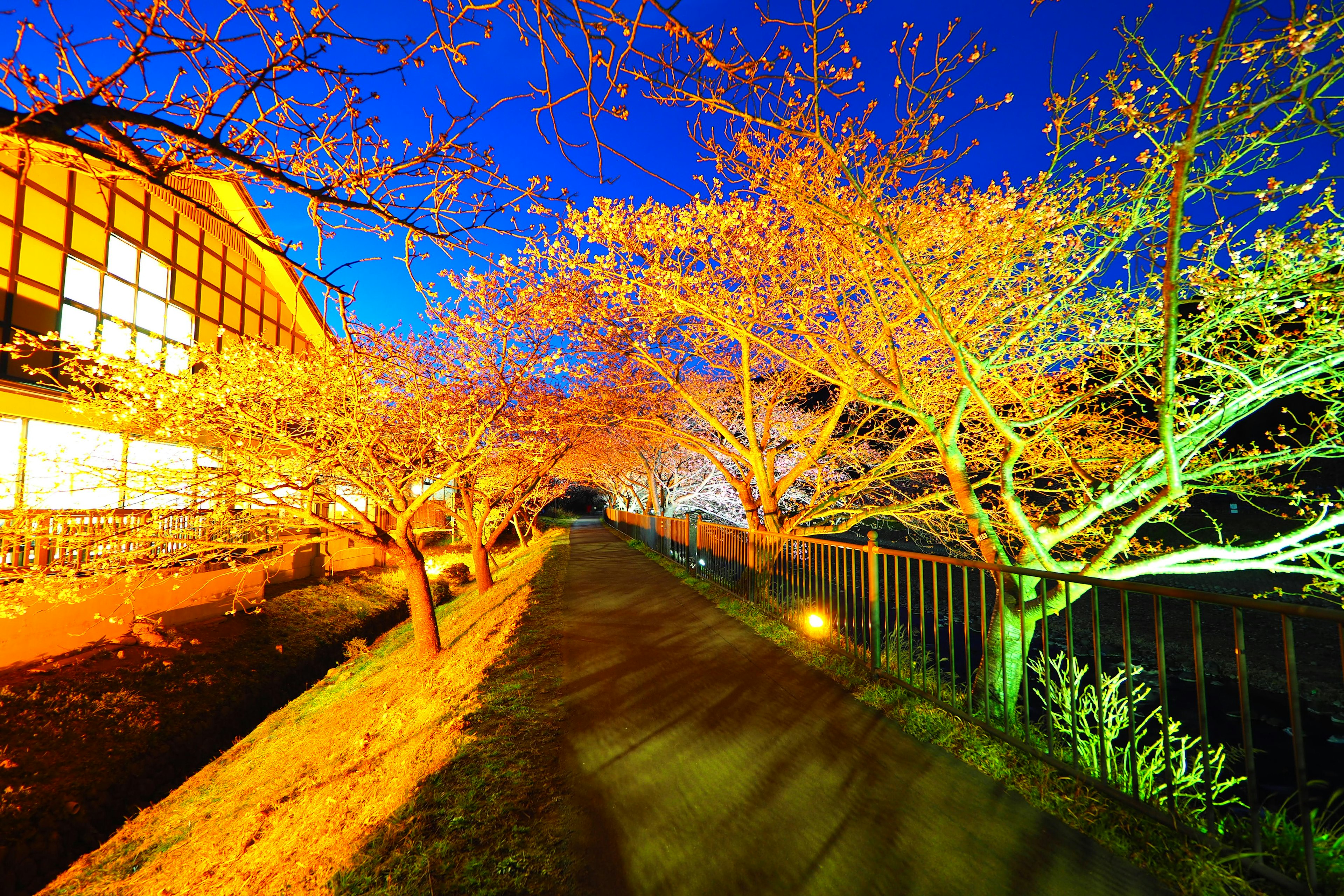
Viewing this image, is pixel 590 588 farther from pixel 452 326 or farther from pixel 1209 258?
pixel 1209 258

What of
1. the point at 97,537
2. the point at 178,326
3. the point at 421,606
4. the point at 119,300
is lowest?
the point at 421,606

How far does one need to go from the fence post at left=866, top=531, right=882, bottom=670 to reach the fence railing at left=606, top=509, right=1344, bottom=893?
14mm

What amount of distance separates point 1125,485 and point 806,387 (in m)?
8.24

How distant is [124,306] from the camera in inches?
512

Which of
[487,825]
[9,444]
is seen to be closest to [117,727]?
[9,444]

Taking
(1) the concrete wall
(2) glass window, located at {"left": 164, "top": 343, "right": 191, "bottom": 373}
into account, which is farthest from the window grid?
(1) the concrete wall

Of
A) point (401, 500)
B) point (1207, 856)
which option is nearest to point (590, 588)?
point (401, 500)

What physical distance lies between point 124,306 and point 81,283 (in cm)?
97

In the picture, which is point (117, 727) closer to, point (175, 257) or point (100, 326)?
point (100, 326)

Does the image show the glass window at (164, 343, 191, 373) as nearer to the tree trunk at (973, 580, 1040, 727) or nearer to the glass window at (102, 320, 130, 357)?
the glass window at (102, 320, 130, 357)

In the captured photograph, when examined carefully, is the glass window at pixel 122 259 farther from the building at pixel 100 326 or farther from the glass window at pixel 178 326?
the glass window at pixel 178 326

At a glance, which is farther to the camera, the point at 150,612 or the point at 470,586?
the point at 470,586

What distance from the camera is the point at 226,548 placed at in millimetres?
6551

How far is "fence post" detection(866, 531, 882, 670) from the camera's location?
4.93 meters
